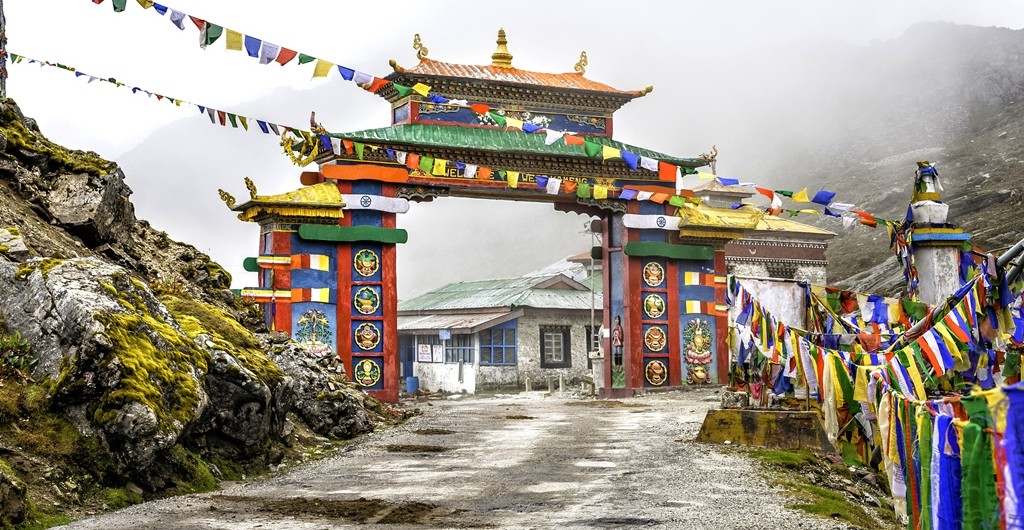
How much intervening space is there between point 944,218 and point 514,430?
842 cm

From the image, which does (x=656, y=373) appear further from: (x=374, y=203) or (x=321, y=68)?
(x=321, y=68)

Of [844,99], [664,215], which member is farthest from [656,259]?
[844,99]

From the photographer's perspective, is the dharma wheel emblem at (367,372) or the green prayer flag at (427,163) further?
the dharma wheel emblem at (367,372)

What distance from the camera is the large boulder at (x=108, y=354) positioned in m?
11.5

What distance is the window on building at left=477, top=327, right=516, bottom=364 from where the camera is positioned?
42000 millimetres

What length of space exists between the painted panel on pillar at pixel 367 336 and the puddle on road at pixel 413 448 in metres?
10.1

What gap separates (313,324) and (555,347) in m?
18.0

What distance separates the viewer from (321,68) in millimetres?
17141

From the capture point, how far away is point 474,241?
13100 centimetres

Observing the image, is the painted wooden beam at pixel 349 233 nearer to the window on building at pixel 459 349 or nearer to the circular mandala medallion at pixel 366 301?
the circular mandala medallion at pixel 366 301

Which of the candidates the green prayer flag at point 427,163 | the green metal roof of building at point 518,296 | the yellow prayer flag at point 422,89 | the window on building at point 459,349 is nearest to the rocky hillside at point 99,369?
the yellow prayer flag at point 422,89

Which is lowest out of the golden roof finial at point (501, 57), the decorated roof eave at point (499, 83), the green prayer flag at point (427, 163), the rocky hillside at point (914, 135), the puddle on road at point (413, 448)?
the puddle on road at point (413, 448)

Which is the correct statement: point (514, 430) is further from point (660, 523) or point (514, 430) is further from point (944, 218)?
point (660, 523)

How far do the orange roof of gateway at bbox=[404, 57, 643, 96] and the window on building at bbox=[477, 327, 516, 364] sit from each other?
42.3ft
